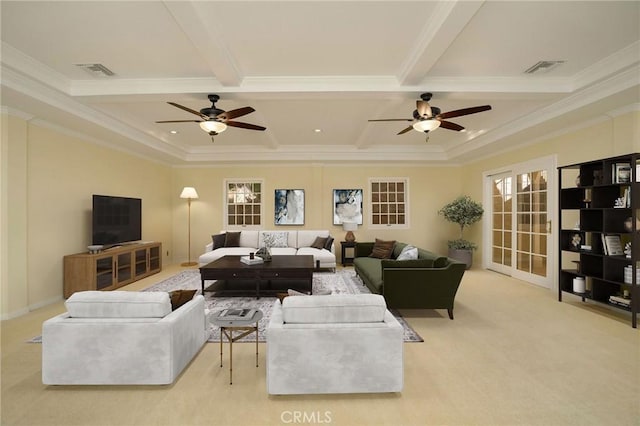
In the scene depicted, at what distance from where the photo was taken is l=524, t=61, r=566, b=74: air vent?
320cm

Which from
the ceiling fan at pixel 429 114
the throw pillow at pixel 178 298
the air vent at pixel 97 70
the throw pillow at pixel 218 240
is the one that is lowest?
the throw pillow at pixel 178 298

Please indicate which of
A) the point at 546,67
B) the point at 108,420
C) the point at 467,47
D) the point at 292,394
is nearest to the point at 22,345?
the point at 108,420

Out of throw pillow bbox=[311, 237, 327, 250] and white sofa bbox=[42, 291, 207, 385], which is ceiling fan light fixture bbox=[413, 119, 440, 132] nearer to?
white sofa bbox=[42, 291, 207, 385]

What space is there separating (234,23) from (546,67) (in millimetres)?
3359

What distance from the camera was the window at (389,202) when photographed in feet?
24.8

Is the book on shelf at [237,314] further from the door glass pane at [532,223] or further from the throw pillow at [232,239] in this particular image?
the door glass pane at [532,223]

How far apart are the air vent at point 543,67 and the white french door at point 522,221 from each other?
2.11 m

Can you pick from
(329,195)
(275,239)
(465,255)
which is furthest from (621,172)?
(275,239)

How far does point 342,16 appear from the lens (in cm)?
245

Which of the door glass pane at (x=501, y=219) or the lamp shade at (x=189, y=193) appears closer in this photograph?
the door glass pane at (x=501, y=219)

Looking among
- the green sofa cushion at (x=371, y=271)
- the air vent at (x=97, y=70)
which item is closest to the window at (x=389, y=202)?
the green sofa cushion at (x=371, y=271)

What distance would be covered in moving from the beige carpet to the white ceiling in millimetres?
2798

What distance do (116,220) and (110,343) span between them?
3848mm

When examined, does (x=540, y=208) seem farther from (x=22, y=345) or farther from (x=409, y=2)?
(x=22, y=345)
